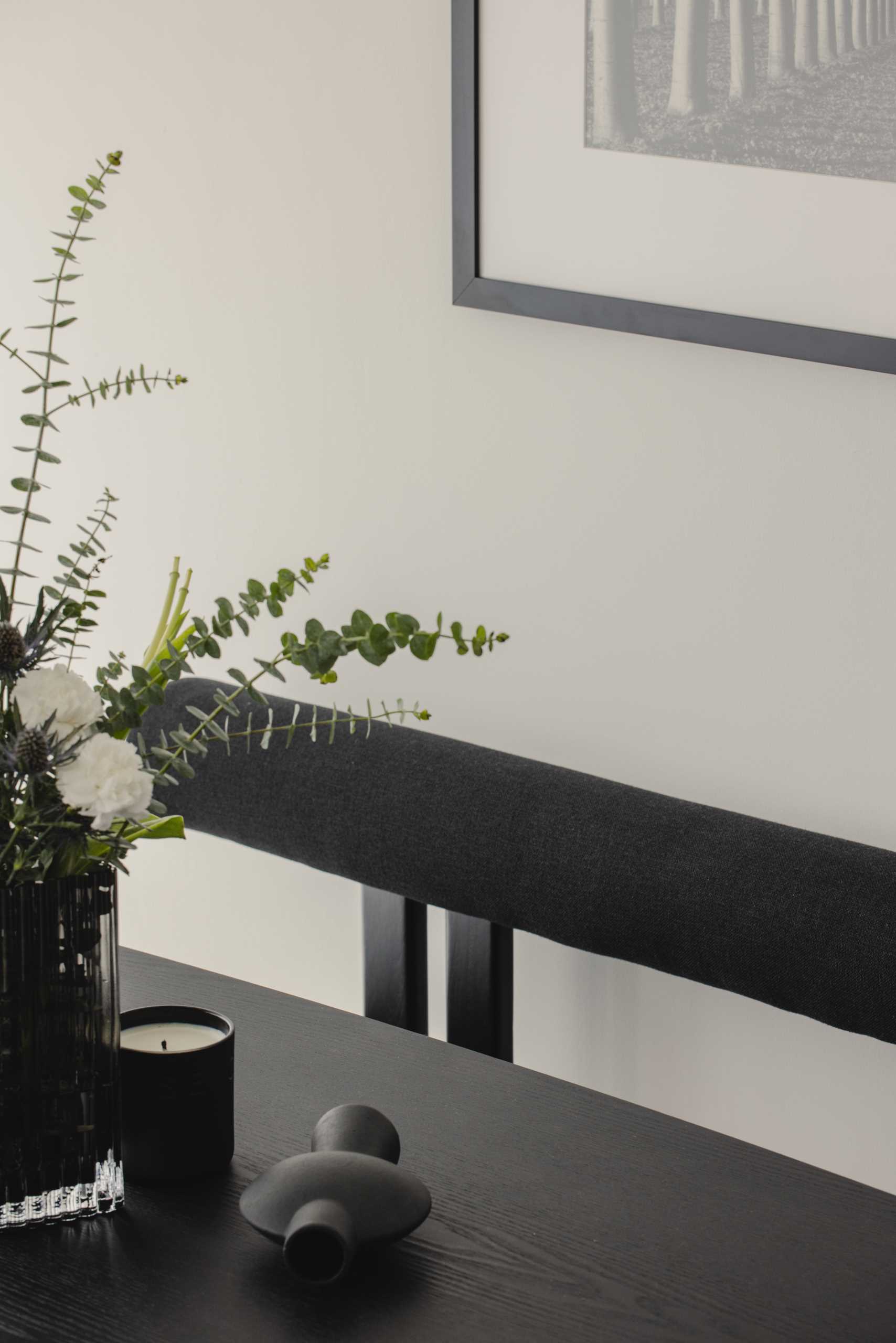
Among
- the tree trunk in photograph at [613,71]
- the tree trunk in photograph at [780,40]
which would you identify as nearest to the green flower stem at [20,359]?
the tree trunk in photograph at [613,71]

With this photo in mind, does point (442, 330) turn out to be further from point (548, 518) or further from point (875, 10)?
point (875, 10)

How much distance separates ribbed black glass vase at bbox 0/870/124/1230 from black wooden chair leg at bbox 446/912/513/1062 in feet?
2.44

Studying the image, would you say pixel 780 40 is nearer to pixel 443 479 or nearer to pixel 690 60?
pixel 690 60

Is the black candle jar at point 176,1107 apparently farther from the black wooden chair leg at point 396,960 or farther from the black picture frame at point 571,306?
the black picture frame at point 571,306

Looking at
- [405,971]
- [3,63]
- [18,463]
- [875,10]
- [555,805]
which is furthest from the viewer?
[18,463]

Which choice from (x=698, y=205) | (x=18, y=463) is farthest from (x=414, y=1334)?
(x=18, y=463)

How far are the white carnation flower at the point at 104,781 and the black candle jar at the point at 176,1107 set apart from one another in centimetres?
22

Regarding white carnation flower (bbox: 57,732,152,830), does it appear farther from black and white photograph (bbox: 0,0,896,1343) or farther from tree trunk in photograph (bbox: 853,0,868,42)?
tree trunk in photograph (bbox: 853,0,868,42)

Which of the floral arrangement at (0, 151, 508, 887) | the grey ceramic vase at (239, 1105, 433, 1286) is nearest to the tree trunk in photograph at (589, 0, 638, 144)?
the floral arrangement at (0, 151, 508, 887)

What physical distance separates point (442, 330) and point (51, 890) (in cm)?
106

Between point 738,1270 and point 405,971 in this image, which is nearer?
point 738,1270

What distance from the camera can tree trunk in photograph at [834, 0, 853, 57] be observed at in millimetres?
1490

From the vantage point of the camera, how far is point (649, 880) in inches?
60.9

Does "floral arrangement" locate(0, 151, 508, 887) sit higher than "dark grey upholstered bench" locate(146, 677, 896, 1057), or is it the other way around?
"floral arrangement" locate(0, 151, 508, 887)
